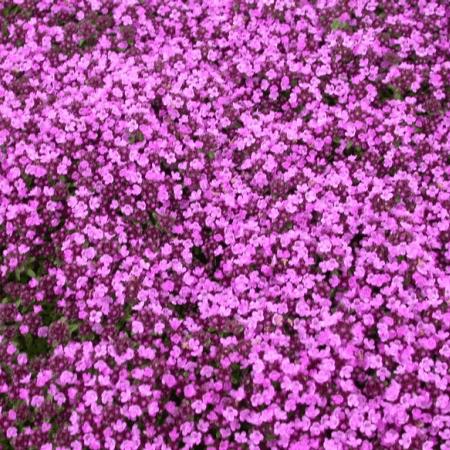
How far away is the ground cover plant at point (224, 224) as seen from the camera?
5.52m

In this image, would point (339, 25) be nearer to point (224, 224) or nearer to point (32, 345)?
point (224, 224)

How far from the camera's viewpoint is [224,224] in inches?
255

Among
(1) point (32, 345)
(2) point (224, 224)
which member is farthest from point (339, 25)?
(1) point (32, 345)

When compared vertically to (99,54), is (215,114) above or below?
below

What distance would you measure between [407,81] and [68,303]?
3.90 metres

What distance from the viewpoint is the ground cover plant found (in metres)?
5.52

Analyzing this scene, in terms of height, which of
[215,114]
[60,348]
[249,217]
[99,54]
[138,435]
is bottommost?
[138,435]

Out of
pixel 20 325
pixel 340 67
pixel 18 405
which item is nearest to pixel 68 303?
pixel 20 325

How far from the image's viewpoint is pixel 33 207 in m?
6.55

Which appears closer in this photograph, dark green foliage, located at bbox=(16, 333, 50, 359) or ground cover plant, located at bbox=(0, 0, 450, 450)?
ground cover plant, located at bbox=(0, 0, 450, 450)

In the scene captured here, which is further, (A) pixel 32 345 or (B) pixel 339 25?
(B) pixel 339 25

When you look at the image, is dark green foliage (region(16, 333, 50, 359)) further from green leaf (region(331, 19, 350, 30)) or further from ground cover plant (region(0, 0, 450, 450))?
green leaf (region(331, 19, 350, 30))

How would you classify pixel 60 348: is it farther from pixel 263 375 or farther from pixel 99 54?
pixel 99 54

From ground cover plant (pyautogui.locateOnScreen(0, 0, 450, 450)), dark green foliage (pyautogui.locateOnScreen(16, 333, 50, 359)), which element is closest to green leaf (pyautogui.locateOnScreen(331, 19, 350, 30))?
ground cover plant (pyautogui.locateOnScreen(0, 0, 450, 450))
